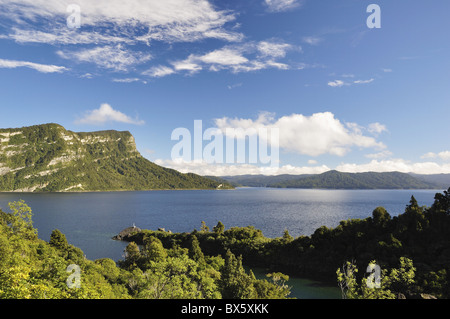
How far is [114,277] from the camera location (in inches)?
1551

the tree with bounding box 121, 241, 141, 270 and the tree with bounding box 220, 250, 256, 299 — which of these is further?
the tree with bounding box 121, 241, 141, 270

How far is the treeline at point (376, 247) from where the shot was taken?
43625mm

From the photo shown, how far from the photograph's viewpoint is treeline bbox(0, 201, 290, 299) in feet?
52.5

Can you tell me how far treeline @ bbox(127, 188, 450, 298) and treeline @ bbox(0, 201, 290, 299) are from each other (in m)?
15.5

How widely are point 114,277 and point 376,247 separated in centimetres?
4781

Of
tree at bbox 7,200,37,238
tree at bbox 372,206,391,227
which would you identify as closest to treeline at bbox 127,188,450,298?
tree at bbox 372,206,391,227

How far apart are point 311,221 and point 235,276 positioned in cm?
9464

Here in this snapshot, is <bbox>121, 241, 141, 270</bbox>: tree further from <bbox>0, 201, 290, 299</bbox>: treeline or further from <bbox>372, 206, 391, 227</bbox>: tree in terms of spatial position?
<bbox>372, 206, 391, 227</bbox>: tree

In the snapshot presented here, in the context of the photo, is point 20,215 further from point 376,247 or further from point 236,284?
point 376,247

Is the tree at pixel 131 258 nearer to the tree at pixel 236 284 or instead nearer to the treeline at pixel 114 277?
the treeline at pixel 114 277

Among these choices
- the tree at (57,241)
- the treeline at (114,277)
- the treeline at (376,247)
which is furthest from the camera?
the tree at (57,241)

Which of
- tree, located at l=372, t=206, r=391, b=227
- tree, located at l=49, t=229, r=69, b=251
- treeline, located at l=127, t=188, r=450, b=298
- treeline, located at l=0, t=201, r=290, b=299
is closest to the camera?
treeline, located at l=0, t=201, r=290, b=299

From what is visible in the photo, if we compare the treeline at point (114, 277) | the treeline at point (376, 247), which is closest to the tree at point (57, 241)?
the treeline at point (114, 277)

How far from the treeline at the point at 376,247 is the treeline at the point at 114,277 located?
15.5 m
